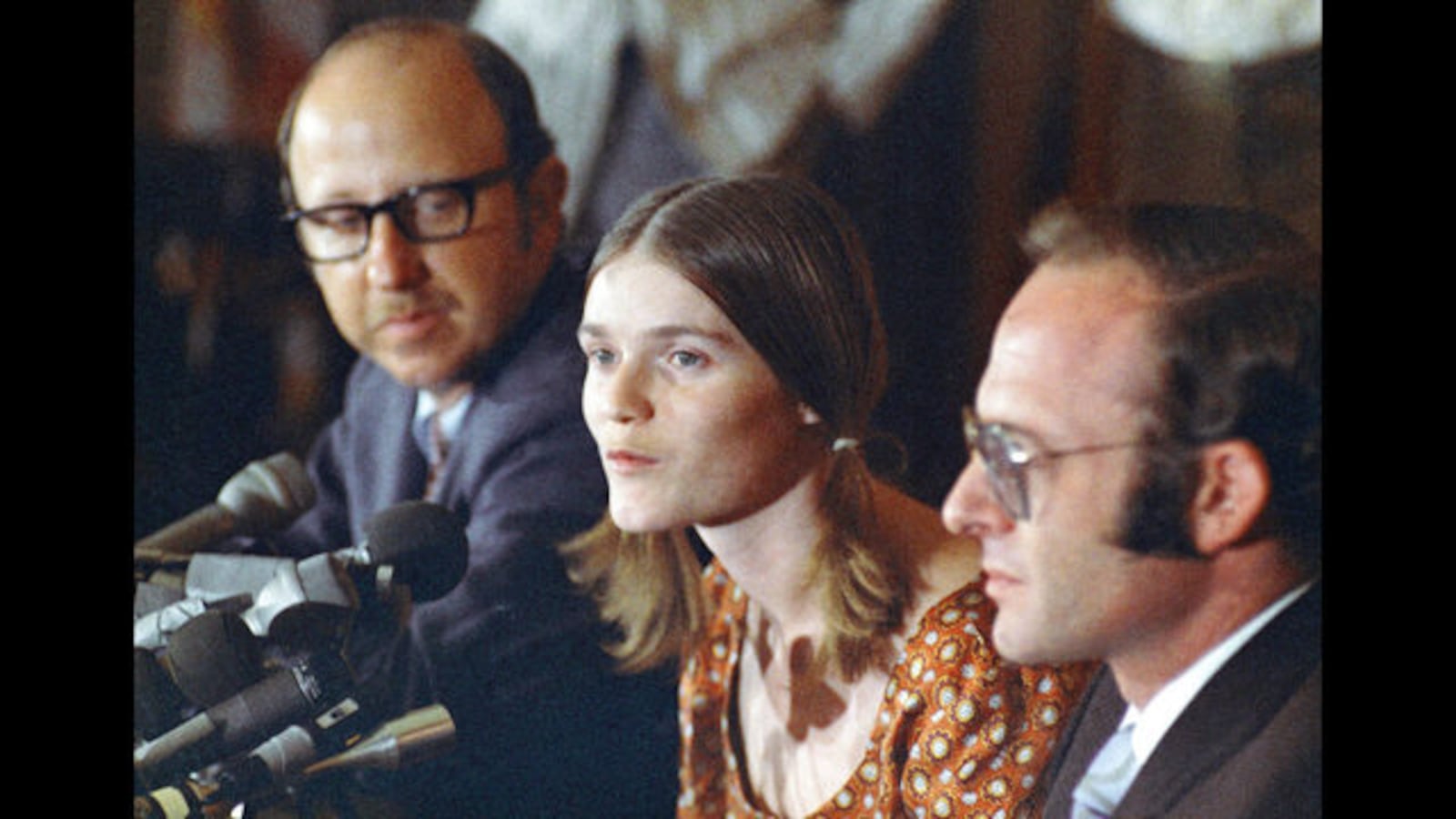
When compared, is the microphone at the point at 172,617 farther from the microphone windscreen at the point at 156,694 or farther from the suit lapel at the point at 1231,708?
the suit lapel at the point at 1231,708

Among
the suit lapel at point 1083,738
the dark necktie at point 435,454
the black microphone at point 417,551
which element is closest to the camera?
the suit lapel at point 1083,738

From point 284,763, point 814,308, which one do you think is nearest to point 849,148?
point 814,308

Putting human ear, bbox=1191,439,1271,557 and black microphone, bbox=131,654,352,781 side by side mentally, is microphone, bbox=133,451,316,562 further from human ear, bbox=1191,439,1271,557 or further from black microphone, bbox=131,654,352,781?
human ear, bbox=1191,439,1271,557

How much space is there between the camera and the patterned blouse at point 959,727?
72.2 inches

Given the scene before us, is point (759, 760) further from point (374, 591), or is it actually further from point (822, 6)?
point (822, 6)

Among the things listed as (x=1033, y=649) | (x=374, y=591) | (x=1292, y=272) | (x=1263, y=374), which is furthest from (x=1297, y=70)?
(x=374, y=591)

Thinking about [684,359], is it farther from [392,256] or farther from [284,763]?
[284,763]

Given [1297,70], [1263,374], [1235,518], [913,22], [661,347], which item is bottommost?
[1235,518]

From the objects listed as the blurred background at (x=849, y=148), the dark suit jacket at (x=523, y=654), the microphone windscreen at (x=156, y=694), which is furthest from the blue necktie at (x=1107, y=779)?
the microphone windscreen at (x=156, y=694)

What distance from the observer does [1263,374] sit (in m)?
1.72

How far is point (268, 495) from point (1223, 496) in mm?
1338

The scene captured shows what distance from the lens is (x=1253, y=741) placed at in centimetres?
170

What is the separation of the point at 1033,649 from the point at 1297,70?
79 centimetres

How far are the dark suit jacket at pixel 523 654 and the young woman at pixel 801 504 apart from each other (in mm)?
126
